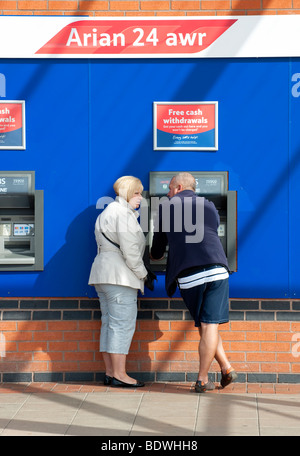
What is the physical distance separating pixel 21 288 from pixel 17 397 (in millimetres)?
954

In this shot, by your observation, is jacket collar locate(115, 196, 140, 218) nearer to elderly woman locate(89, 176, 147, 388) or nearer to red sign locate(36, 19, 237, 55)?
elderly woman locate(89, 176, 147, 388)

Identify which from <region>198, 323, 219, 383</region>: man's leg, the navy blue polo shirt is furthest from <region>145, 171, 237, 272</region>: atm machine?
<region>198, 323, 219, 383</region>: man's leg

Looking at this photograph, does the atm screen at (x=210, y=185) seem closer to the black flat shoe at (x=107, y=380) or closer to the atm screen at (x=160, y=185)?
the atm screen at (x=160, y=185)

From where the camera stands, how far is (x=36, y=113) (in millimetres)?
6355

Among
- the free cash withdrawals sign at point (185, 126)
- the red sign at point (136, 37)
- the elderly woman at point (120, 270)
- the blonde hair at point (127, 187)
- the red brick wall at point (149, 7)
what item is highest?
the red brick wall at point (149, 7)

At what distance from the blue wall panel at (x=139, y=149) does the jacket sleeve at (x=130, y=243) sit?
15.3 inches

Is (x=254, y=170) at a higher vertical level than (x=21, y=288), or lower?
higher

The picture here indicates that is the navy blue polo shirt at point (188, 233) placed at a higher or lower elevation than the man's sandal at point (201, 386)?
higher

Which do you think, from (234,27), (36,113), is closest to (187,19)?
(234,27)

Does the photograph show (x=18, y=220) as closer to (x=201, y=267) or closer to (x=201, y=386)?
(x=201, y=267)

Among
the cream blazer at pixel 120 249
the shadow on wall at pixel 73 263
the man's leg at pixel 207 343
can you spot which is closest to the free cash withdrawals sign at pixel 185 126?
the cream blazer at pixel 120 249

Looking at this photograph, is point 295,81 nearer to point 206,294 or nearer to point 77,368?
point 206,294

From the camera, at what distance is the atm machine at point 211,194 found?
247 inches

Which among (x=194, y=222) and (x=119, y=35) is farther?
(x=119, y=35)
